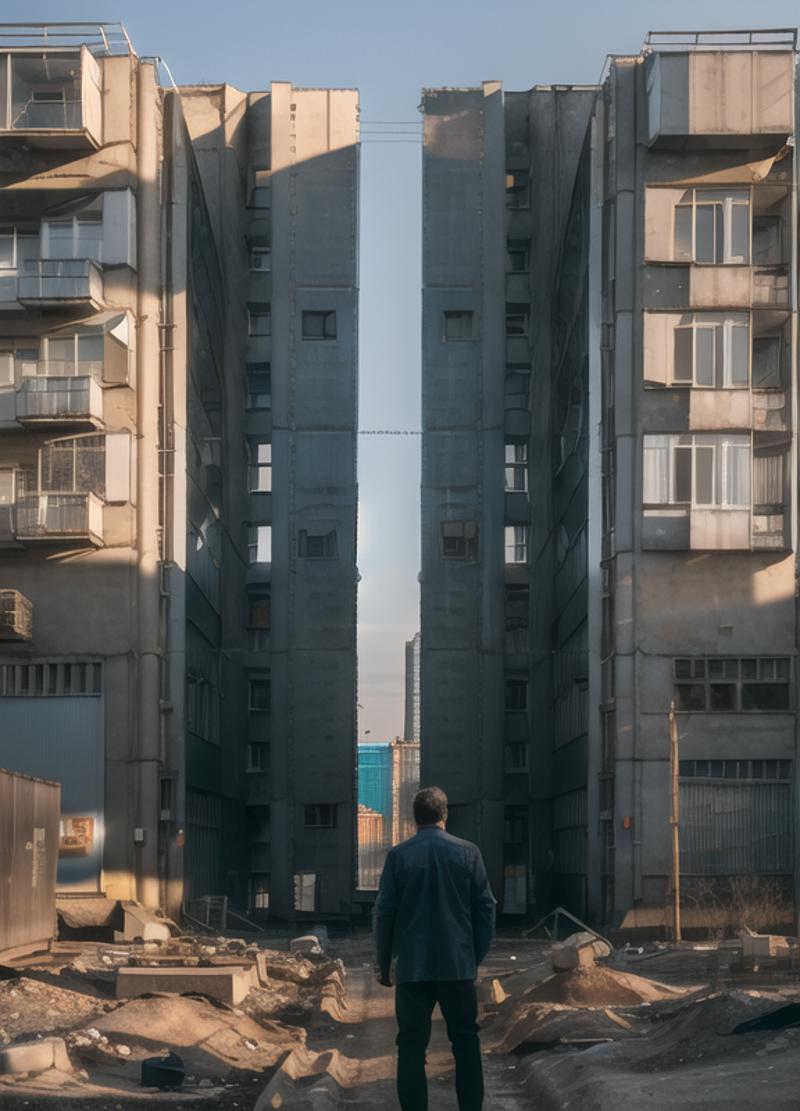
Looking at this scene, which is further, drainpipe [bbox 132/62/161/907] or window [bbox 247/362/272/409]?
window [bbox 247/362/272/409]

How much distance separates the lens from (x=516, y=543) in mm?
63969

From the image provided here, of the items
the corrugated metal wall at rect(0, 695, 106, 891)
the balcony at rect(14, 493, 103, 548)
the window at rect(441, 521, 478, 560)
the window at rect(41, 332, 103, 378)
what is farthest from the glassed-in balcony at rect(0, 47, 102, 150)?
the window at rect(441, 521, 478, 560)

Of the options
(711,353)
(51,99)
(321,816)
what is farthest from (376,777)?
(51,99)

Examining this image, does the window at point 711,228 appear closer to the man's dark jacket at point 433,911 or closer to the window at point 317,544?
the window at point 317,544

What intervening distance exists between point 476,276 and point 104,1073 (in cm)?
5070

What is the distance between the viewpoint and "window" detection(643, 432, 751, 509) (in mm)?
42750

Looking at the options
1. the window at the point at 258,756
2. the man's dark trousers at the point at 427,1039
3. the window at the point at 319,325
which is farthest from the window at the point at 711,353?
the man's dark trousers at the point at 427,1039

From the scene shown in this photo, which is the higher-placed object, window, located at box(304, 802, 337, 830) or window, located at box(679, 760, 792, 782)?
window, located at box(679, 760, 792, 782)

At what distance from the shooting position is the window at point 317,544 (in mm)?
61562

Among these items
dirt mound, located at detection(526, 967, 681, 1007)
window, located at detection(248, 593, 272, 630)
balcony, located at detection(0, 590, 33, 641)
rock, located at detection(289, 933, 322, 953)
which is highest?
window, located at detection(248, 593, 272, 630)

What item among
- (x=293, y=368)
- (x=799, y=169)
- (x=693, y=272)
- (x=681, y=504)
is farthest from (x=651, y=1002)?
(x=293, y=368)

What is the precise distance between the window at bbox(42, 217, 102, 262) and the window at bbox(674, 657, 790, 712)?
1943cm

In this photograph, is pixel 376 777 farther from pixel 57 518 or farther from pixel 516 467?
pixel 57 518

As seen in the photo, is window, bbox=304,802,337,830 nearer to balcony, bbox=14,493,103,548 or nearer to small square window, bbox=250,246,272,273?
balcony, bbox=14,493,103,548
